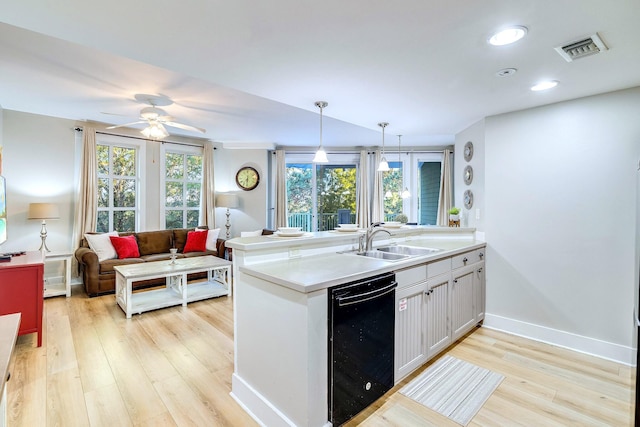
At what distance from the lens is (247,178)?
254 inches

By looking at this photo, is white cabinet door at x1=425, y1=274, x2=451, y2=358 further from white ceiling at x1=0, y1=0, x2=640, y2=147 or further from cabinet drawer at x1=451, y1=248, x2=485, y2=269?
white ceiling at x1=0, y1=0, x2=640, y2=147

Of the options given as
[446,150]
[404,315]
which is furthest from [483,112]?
[446,150]

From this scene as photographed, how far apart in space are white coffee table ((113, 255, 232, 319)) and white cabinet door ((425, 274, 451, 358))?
291cm

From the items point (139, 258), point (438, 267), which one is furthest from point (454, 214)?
point (139, 258)

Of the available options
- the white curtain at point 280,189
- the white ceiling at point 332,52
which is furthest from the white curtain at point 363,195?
the white ceiling at point 332,52

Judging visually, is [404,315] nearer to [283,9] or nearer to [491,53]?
[491,53]

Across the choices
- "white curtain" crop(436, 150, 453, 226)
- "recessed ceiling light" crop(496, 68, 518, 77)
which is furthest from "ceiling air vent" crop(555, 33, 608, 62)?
"white curtain" crop(436, 150, 453, 226)

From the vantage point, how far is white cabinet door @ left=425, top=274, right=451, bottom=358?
2.46 meters

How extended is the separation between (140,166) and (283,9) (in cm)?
508

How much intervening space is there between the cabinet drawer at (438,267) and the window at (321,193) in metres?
4.01

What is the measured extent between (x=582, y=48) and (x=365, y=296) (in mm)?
2006

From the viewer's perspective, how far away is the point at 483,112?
3.16 meters

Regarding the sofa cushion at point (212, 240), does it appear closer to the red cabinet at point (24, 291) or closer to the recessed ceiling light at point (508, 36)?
the red cabinet at point (24, 291)

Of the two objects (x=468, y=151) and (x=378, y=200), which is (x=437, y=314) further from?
(x=378, y=200)
